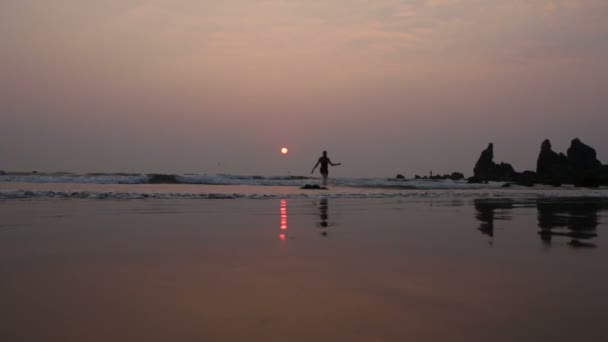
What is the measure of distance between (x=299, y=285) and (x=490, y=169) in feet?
204

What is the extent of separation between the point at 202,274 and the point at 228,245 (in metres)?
1.43

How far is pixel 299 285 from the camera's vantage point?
312cm

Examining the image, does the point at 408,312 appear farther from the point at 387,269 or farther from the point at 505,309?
the point at 387,269

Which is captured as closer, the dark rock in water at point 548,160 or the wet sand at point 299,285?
the wet sand at point 299,285

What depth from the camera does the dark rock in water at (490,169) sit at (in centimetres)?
5562

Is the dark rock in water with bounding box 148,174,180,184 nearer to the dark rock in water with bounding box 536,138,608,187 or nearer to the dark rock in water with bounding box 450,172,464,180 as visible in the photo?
the dark rock in water with bounding box 450,172,464,180

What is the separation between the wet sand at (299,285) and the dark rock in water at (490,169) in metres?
51.1

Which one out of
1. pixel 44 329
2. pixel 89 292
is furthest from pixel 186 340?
pixel 89 292

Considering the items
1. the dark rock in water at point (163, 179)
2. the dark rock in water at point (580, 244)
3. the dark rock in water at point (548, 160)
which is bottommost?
the dark rock in water at point (580, 244)

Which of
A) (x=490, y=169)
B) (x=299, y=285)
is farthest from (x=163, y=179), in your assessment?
(x=490, y=169)

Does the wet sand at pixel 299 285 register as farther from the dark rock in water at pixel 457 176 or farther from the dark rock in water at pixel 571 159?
the dark rock in water at pixel 571 159

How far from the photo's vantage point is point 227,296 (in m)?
2.80

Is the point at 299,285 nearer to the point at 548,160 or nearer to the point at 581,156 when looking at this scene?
the point at 548,160

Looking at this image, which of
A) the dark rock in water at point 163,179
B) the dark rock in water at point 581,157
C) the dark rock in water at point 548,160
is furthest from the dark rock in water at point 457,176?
the dark rock in water at point 163,179
